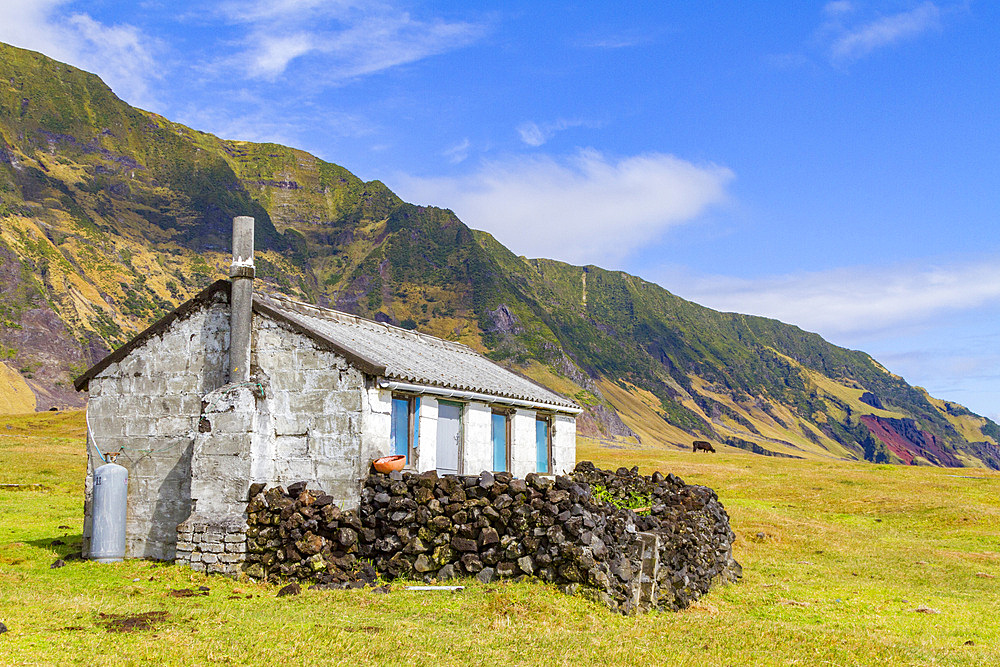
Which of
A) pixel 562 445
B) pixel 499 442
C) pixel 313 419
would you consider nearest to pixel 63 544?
pixel 313 419

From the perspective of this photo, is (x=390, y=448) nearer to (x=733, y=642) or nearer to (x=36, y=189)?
(x=733, y=642)

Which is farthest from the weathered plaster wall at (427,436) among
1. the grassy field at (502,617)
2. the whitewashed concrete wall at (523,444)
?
the whitewashed concrete wall at (523,444)

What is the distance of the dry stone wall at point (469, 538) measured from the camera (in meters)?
15.4

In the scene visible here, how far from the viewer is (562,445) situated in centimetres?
2800

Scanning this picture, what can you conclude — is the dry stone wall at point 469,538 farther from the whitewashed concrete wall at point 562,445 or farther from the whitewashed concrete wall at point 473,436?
the whitewashed concrete wall at point 562,445

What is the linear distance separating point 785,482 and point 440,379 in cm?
3922

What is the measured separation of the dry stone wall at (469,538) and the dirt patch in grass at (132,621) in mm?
3923

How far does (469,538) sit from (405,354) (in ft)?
25.8

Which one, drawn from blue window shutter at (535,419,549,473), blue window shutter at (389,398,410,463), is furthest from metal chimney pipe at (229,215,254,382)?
blue window shutter at (535,419,549,473)

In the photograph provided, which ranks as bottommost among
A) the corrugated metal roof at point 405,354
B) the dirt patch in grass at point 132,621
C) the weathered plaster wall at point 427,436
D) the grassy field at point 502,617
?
the grassy field at point 502,617

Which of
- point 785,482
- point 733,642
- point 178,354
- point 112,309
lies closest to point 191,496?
point 178,354

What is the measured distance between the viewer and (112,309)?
144250 millimetres

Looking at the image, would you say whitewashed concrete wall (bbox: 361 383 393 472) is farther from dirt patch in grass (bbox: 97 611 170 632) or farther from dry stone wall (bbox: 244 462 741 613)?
dirt patch in grass (bbox: 97 611 170 632)

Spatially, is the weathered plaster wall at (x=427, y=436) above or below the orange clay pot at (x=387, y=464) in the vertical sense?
above
